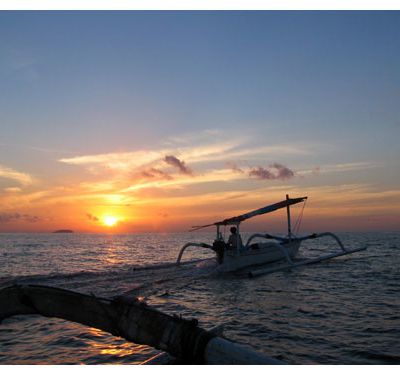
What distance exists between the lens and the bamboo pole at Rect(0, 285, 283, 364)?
582 cm

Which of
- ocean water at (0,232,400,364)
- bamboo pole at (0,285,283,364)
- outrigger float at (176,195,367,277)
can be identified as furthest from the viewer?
outrigger float at (176,195,367,277)

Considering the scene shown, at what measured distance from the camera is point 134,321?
6598 millimetres

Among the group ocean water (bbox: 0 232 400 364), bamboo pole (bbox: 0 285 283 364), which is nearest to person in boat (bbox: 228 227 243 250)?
ocean water (bbox: 0 232 400 364)

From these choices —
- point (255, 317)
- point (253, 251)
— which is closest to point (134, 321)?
point (255, 317)

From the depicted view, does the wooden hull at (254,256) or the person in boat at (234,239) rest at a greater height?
the person in boat at (234,239)

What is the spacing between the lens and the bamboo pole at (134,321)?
582 cm

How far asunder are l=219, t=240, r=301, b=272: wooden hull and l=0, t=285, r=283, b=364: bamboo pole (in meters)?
23.3

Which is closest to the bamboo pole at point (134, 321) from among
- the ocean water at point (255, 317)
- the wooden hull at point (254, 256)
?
the ocean water at point (255, 317)

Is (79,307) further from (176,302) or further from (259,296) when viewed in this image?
(259,296)

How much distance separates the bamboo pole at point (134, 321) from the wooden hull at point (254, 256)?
2334cm

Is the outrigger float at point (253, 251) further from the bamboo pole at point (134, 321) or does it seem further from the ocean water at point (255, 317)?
the bamboo pole at point (134, 321)

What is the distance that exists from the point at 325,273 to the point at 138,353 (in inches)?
861

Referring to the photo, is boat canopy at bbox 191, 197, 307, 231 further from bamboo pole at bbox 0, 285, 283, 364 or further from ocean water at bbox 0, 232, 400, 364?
bamboo pole at bbox 0, 285, 283, 364

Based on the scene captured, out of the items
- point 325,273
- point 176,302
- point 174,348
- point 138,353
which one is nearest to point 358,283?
point 325,273
